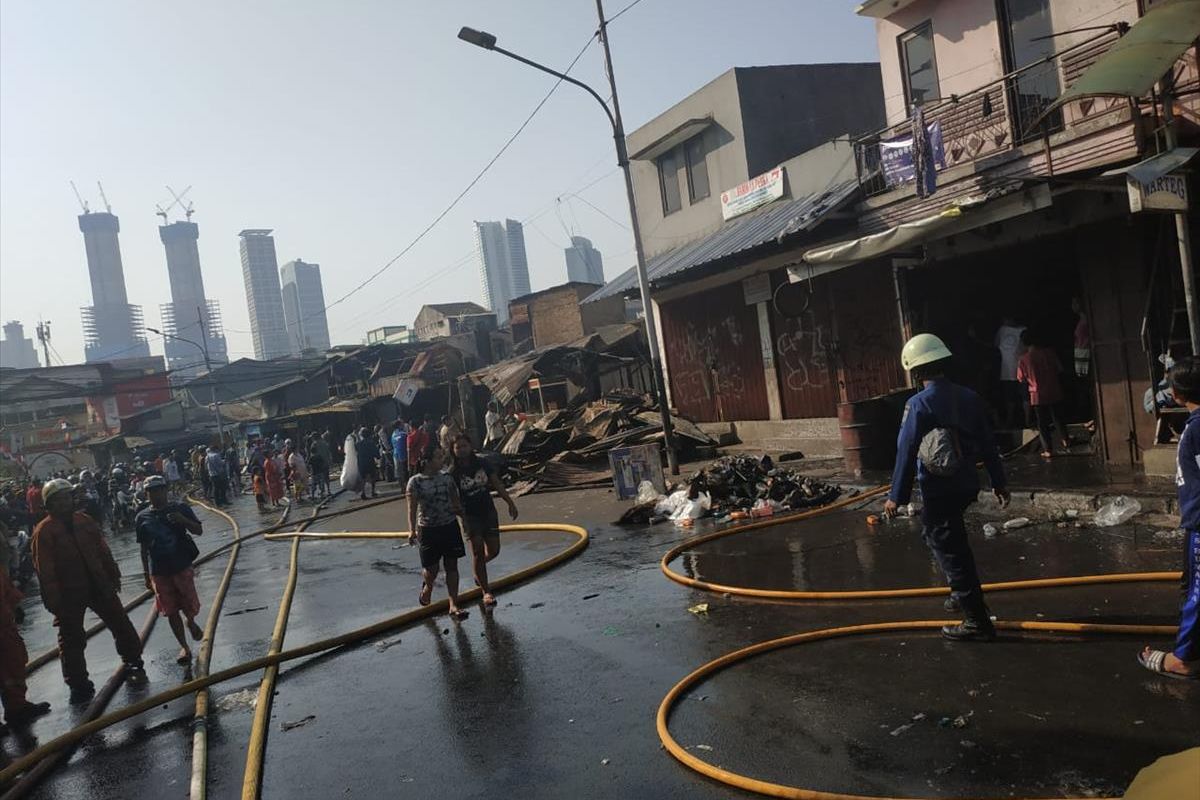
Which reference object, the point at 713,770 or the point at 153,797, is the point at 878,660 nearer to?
the point at 713,770

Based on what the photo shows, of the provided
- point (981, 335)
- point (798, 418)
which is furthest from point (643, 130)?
point (981, 335)

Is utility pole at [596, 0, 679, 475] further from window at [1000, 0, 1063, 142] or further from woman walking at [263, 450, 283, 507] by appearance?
woman walking at [263, 450, 283, 507]

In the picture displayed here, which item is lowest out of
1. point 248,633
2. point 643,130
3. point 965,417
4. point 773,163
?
point 248,633

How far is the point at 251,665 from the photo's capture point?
21.5ft

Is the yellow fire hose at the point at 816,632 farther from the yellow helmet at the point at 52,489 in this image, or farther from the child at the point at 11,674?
the yellow helmet at the point at 52,489

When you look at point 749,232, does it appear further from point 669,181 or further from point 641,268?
point 669,181

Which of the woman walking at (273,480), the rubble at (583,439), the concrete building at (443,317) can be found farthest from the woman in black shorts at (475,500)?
the concrete building at (443,317)

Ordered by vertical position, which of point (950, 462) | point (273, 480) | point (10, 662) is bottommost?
point (10, 662)

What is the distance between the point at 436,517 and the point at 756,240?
9.57 metres

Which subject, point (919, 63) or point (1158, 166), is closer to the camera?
point (1158, 166)

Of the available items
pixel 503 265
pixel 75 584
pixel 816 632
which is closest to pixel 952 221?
pixel 816 632

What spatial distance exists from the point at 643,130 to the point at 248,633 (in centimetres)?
1649

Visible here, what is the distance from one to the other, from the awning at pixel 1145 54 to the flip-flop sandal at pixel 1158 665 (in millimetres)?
5900

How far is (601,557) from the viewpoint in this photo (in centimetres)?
978
